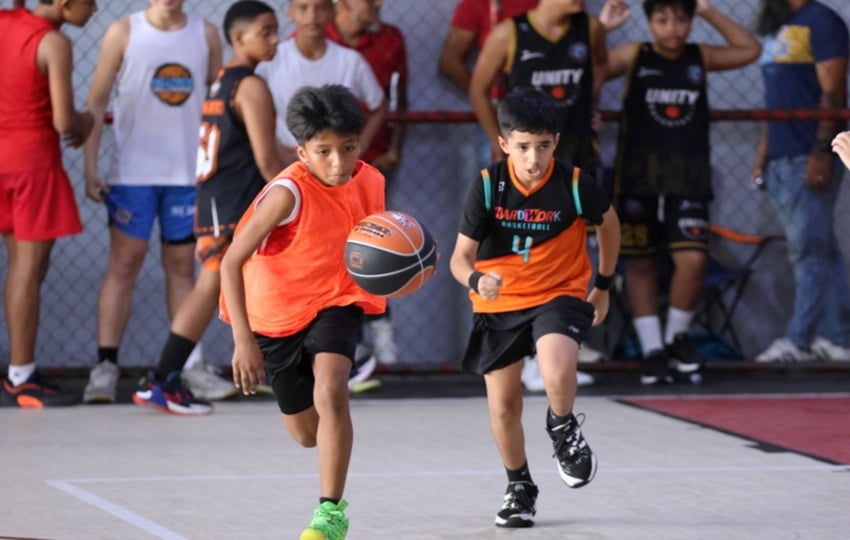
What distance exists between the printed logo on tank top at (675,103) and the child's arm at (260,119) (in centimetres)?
275

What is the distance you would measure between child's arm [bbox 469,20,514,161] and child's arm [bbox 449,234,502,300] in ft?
11.6

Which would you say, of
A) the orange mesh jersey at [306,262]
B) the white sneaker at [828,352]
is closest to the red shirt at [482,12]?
the white sneaker at [828,352]

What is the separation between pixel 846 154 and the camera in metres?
4.95

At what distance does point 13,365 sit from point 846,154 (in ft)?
16.9

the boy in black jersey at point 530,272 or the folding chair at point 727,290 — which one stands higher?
the boy in black jersey at point 530,272

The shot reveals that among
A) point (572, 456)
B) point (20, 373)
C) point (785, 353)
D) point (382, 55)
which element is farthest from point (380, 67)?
point (572, 456)

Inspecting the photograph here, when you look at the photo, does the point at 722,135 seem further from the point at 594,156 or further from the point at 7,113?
the point at 7,113

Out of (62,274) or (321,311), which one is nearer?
(321,311)

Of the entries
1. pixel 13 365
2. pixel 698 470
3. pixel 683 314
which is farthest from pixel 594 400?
pixel 13 365

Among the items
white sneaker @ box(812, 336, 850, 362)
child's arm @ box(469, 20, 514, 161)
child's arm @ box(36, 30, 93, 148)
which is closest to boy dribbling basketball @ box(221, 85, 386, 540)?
child's arm @ box(36, 30, 93, 148)

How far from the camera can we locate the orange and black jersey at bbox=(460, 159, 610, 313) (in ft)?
18.7

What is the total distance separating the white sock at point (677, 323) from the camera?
955 centimetres

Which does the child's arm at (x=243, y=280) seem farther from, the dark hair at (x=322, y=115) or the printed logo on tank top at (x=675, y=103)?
the printed logo on tank top at (x=675, y=103)

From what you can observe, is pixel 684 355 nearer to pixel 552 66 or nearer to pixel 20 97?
pixel 552 66
